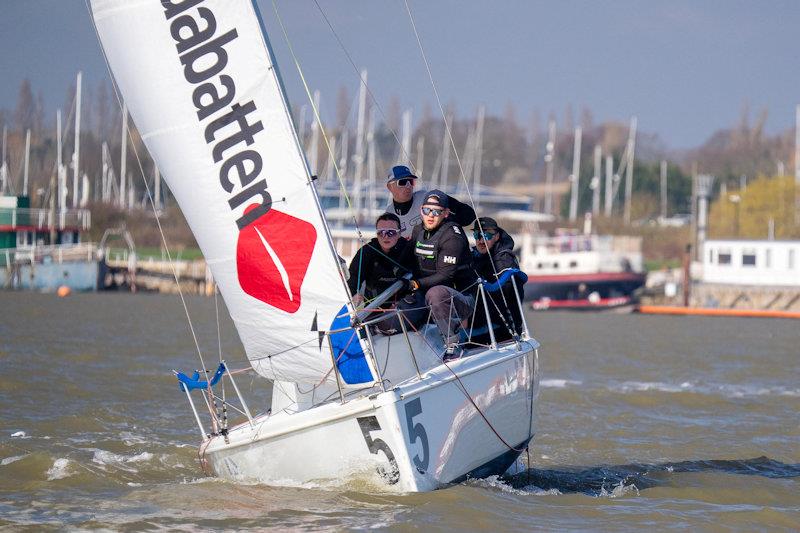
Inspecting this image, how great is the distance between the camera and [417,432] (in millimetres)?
7707

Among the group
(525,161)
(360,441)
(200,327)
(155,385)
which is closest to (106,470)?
(360,441)

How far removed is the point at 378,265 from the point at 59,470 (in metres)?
3.15

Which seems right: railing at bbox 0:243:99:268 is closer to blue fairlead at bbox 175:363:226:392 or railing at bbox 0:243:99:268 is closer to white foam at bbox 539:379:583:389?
white foam at bbox 539:379:583:389

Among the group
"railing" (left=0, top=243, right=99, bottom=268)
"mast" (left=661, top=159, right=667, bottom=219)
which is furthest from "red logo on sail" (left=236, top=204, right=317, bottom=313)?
"mast" (left=661, top=159, right=667, bottom=219)

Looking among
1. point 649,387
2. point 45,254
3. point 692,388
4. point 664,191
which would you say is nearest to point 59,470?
point 649,387

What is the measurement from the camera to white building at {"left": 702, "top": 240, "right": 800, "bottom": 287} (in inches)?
1828

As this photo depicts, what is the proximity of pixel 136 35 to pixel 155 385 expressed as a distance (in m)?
8.78

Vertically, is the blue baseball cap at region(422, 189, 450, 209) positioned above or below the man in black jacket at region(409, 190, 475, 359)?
above

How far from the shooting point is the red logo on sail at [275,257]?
795 centimetres

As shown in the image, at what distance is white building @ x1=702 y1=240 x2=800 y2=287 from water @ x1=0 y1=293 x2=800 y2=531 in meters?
23.2

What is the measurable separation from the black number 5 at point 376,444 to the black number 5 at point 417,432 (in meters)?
0.14

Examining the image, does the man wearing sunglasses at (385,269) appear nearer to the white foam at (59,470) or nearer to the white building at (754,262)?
the white foam at (59,470)

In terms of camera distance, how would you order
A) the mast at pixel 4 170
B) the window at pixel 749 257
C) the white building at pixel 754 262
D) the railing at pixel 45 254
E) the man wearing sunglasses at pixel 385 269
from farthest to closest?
1. the mast at pixel 4 170
2. the railing at pixel 45 254
3. the window at pixel 749 257
4. the white building at pixel 754 262
5. the man wearing sunglasses at pixel 385 269

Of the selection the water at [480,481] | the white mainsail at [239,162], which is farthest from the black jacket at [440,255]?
the water at [480,481]
